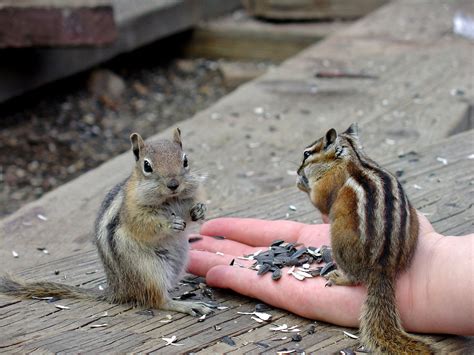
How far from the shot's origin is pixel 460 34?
6.39 meters

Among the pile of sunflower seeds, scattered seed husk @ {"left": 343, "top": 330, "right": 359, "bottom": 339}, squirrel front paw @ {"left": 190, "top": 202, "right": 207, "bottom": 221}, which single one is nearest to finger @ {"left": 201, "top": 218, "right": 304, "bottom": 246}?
the pile of sunflower seeds

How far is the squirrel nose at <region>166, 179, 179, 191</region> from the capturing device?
2.89 metres

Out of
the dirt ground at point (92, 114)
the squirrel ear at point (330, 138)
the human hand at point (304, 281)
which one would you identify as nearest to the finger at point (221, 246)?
the human hand at point (304, 281)

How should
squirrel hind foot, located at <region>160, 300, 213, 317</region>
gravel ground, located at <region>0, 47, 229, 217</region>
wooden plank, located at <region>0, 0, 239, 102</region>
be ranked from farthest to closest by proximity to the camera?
wooden plank, located at <region>0, 0, 239, 102</region>, gravel ground, located at <region>0, 47, 229, 217</region>, squirrel hind foot, located at <region>160, 300, 213, 317</region>

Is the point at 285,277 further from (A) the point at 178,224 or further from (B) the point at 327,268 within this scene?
(A) the point at 178,224

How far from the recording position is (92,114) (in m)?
7.22

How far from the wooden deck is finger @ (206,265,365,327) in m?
0.03

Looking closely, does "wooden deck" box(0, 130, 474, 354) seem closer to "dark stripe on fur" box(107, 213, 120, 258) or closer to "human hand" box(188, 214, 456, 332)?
"human hand" box(188, 214, 456, 332)

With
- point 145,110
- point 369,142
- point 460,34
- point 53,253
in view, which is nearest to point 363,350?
point 53,253

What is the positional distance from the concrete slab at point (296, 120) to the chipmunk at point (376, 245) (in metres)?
1.05

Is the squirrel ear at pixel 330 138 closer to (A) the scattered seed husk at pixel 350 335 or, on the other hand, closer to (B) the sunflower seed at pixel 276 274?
(B) the sunflower seed at pixel 276 274

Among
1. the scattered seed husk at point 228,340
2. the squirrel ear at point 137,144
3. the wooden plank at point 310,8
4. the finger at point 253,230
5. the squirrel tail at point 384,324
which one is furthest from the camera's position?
the wooden plank at point 310,8

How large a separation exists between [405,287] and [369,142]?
77.0 inches

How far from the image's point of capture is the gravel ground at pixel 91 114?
6.17 m
